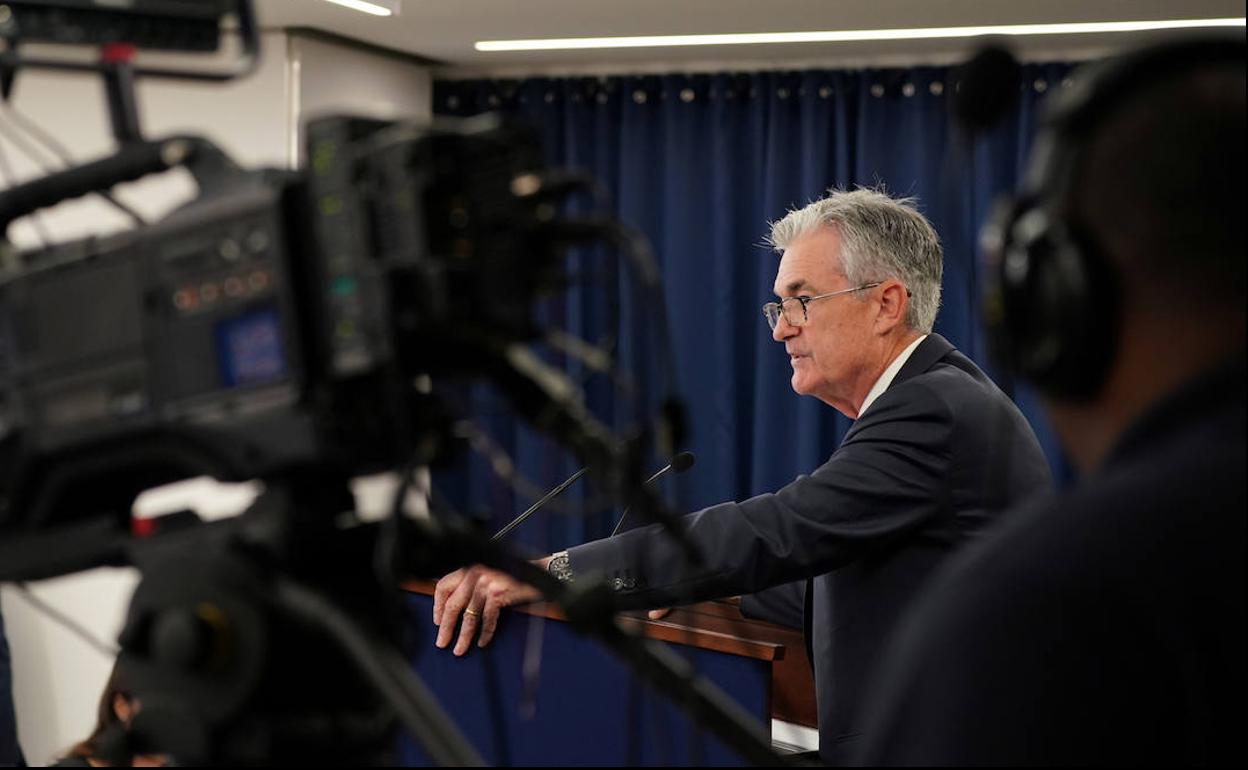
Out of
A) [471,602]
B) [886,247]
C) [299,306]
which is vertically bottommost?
[471,602]

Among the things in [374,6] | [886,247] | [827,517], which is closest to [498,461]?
[827,517]

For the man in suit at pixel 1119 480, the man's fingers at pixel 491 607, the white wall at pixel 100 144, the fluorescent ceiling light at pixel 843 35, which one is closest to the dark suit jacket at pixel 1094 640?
the man in suit at pixel 1119 480

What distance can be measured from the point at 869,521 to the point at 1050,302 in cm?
127

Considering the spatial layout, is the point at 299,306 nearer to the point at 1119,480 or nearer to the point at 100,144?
the point at 1119,480

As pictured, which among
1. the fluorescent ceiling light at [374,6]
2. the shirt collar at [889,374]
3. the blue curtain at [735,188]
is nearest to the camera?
the shirt collar at [889,374]

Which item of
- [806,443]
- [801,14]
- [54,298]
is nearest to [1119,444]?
[54,298]

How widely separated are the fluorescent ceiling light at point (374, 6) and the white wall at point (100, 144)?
45 centimetres

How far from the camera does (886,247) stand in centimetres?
256

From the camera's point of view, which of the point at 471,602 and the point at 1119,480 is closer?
the point at 1119,480

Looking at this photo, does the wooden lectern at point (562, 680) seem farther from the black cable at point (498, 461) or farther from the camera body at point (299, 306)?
the camera body at point (299, 306)

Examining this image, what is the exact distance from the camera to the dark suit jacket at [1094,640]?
0.79 m

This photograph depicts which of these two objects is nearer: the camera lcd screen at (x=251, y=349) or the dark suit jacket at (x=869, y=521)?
the camera lcd screen at (x=251, y=349)

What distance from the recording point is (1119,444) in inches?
34.4

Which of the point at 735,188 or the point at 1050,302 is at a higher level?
the point at 1050,302
